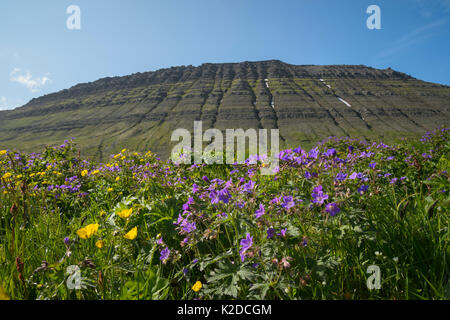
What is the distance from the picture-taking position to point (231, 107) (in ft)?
358

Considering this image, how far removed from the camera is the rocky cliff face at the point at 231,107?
87438mm

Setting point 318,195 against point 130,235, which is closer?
point 130,235

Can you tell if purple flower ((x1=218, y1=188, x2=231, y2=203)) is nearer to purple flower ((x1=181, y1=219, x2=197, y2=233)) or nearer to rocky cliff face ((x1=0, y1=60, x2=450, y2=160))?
purple flower ((x1=181, y1=219, x2=197, y2=233))

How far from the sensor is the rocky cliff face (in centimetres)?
8744

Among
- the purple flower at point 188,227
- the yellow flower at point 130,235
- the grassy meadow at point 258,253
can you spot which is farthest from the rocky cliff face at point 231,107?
the yellow flower at point 130,235

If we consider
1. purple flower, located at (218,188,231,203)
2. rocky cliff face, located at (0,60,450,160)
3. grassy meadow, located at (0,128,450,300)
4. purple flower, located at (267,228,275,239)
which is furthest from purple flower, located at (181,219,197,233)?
rocky cliff face, located at (0,60,450,160)

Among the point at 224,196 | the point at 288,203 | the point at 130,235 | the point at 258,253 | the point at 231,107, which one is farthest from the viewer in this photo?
the point at 231,107

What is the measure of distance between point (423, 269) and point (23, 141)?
399ft

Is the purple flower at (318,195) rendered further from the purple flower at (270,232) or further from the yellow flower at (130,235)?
the yellow flower at (130,235)

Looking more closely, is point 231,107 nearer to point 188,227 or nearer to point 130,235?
point 188,227

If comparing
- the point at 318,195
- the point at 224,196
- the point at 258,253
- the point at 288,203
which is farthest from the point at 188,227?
the point at 318,195
